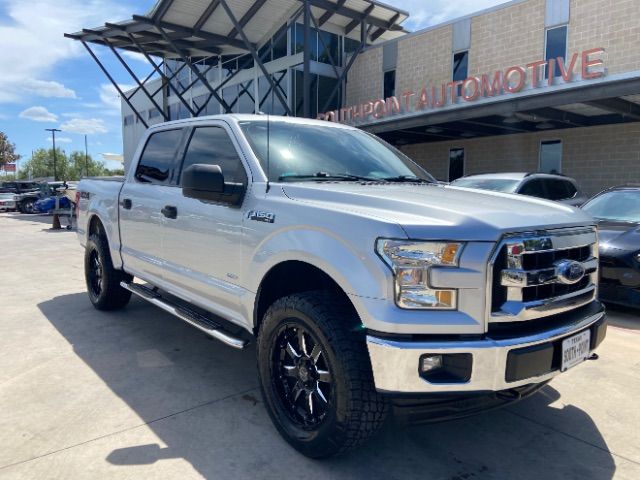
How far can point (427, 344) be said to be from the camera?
2256 mm

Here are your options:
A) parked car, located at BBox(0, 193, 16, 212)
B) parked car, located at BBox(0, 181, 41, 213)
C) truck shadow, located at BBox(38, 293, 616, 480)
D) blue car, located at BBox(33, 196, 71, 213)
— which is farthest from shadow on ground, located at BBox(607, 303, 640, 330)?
parked car, located at BBox(0, 193, 16, 212)

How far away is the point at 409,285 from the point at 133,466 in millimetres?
1701

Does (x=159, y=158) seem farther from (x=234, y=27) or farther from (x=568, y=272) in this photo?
(x=234, y=27)

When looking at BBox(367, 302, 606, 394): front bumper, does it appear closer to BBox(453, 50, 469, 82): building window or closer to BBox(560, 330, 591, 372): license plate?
BBox(560, 330, 591, 372): license plate

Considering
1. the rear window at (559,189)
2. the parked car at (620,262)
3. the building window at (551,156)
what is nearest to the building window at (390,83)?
the building window at (551,156)

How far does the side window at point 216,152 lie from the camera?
3467 millimetres

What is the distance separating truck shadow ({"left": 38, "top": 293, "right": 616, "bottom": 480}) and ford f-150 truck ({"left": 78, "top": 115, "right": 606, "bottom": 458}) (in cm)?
24

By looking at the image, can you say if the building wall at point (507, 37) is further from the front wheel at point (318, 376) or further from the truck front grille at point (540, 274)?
the front wheel at point (318, 376)

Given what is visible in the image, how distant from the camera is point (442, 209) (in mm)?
2451

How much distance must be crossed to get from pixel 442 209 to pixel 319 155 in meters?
1.29

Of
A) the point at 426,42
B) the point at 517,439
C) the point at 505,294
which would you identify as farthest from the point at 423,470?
the point at 426,42

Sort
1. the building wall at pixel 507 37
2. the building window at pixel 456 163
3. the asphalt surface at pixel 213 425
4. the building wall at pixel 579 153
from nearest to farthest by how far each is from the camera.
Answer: the asphalt surface at pixel 213 425 → the building wall at pixel 579 153 → the building wall at pixel 507 37 → the building window at pixel 456 163

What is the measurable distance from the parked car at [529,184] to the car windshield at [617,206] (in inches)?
56.9

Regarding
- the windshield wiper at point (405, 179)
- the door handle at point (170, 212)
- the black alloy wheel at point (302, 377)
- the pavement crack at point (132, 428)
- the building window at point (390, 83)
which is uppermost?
the building window at point (390, 83)
